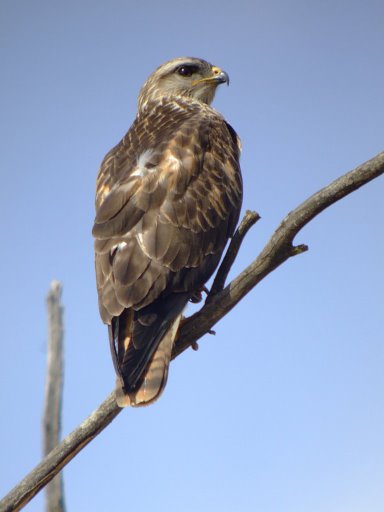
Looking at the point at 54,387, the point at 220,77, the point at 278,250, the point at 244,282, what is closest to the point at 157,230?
the point at 244,282

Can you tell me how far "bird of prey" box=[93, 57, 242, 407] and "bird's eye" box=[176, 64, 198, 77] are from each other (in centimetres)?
146

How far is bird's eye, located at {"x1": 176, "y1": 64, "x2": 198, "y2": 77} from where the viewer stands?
7.75 meters

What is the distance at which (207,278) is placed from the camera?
5.23 meters

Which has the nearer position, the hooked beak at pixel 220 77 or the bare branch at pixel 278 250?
the bare branch at pixel 278 250

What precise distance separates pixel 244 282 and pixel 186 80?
3899mm

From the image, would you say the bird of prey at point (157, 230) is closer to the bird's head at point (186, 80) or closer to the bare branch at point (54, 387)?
the bird's head at point (186, 80)

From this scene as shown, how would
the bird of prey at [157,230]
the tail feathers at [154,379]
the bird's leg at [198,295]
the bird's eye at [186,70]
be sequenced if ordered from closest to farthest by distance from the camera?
1. the tail feathers at [154,379]
2. the bird of prey at [157,230]
3. the bird's leg at [198,295]
4. the bird's eye at [186,70]

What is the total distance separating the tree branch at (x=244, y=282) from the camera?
391 centimetres

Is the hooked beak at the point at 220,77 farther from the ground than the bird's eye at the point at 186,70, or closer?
closer

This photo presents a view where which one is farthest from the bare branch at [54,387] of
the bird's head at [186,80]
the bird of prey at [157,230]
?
the bird's head at [186,80]

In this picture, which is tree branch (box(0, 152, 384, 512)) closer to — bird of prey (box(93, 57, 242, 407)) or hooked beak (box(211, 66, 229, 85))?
bird of prey (box(93, 57, 242, 407))

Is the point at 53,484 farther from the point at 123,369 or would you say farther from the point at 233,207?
the point at 233,207

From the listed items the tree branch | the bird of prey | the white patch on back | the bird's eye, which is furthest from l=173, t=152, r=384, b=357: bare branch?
the bird's eye

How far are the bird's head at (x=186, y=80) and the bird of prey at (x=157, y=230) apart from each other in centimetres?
130
